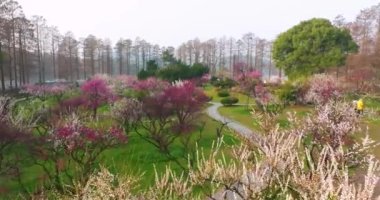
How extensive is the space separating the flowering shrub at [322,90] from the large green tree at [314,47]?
12.4m

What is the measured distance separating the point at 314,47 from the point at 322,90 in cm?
1907

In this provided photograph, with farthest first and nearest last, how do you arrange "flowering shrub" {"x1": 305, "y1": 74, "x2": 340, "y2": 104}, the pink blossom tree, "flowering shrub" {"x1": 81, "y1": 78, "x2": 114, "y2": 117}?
the pink blossom tree
"flowering shrub" {"x1": 305, "y1": 74, "x2": 340, "y2": 104}
"flowering shrub" {"x1": 81, "y1": 78, "x2": 114, "y2": 117}

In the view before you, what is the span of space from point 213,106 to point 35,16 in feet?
125

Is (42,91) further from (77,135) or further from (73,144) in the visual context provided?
(73,144)

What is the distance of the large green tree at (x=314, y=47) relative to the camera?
48.8 metres

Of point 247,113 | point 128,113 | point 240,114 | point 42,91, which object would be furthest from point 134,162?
point 42,91

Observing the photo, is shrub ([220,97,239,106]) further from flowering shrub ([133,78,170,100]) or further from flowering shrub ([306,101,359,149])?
flowering shrub ([306,101,359,149])

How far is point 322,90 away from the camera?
3200 centimetres

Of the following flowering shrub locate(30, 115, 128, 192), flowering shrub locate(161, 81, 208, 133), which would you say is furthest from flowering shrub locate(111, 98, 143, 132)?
flowering shrub locate(30, 115, 128, 192)

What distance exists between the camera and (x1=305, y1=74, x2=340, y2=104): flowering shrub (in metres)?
30.4

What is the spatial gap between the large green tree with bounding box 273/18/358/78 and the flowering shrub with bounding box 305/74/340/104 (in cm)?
1242

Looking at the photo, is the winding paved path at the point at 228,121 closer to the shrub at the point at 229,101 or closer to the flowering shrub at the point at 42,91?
the shrub at the point at 229,101

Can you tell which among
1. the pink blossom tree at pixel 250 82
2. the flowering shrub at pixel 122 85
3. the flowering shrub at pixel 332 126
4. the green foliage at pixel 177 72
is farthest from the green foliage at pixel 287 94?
the flowering shrub at pixel 332 126

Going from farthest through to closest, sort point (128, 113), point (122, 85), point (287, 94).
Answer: point (122, 85) → point (287, 94) → point (128, 113)
